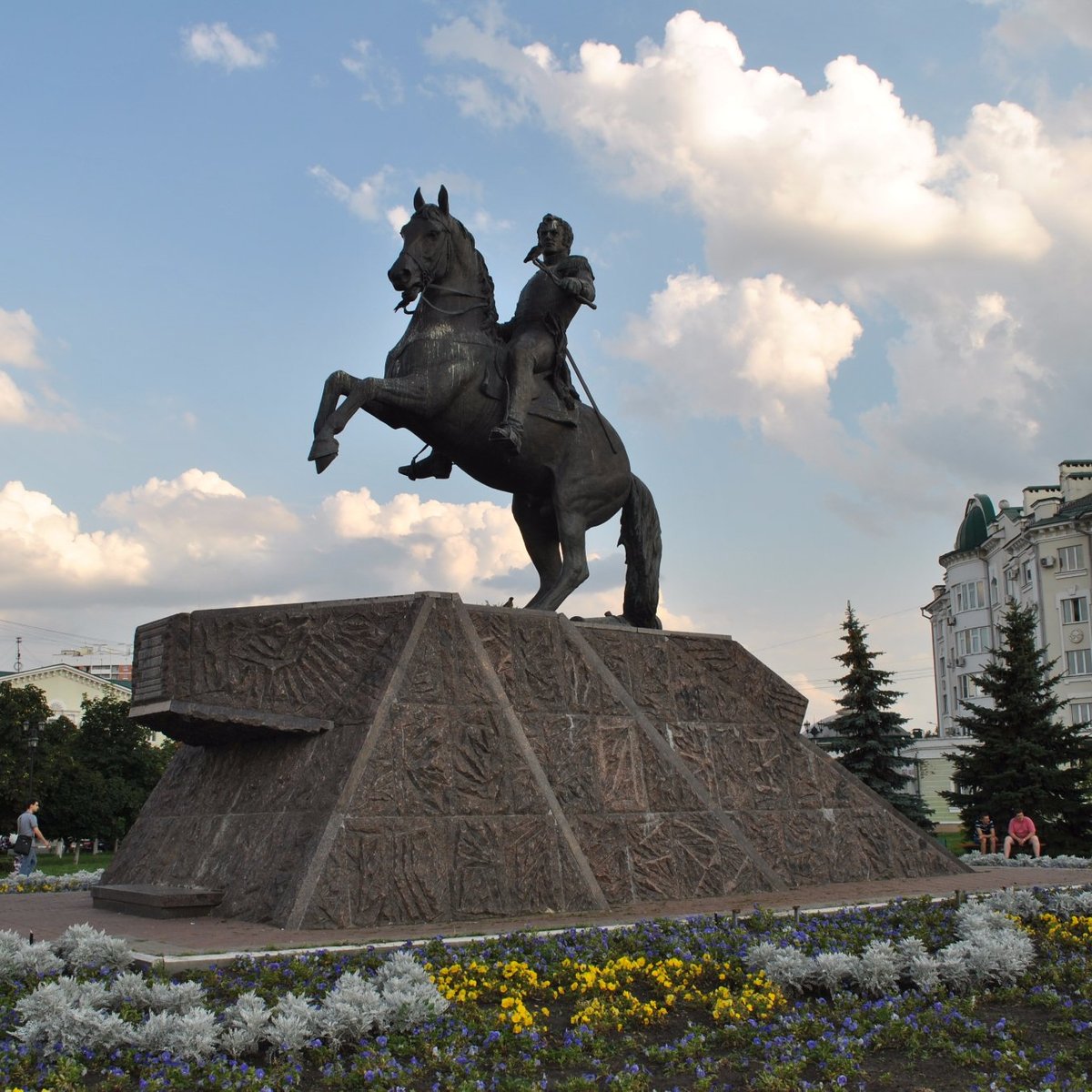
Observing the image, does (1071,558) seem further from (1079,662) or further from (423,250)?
(423,250)

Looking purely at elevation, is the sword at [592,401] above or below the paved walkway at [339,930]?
above

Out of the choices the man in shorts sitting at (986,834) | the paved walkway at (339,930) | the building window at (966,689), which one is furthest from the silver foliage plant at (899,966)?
the building window at (966,689)

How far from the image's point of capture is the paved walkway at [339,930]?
21.7 ft

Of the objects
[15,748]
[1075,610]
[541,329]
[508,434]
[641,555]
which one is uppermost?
[1075,610]

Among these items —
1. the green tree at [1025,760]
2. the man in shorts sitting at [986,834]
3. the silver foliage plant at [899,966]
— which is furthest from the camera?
the green tree at [1025,760]

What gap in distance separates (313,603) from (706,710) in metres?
3.46

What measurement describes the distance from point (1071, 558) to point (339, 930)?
1756 inches

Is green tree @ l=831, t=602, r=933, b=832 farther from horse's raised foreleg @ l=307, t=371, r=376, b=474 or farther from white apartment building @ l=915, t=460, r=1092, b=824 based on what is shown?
horse's raised foreleg @ l=307, t=371, r=376, b=474

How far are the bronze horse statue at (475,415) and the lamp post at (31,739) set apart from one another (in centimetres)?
2581

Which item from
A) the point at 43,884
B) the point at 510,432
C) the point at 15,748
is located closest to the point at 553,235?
the point at 510,432

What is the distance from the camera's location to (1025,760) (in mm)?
25609

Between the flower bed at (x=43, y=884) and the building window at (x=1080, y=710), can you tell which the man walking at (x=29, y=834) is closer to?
the flower bed at (x=43, y=884)

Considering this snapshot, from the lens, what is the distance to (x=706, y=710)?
34.0ft

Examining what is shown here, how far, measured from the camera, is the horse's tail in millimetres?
11719
